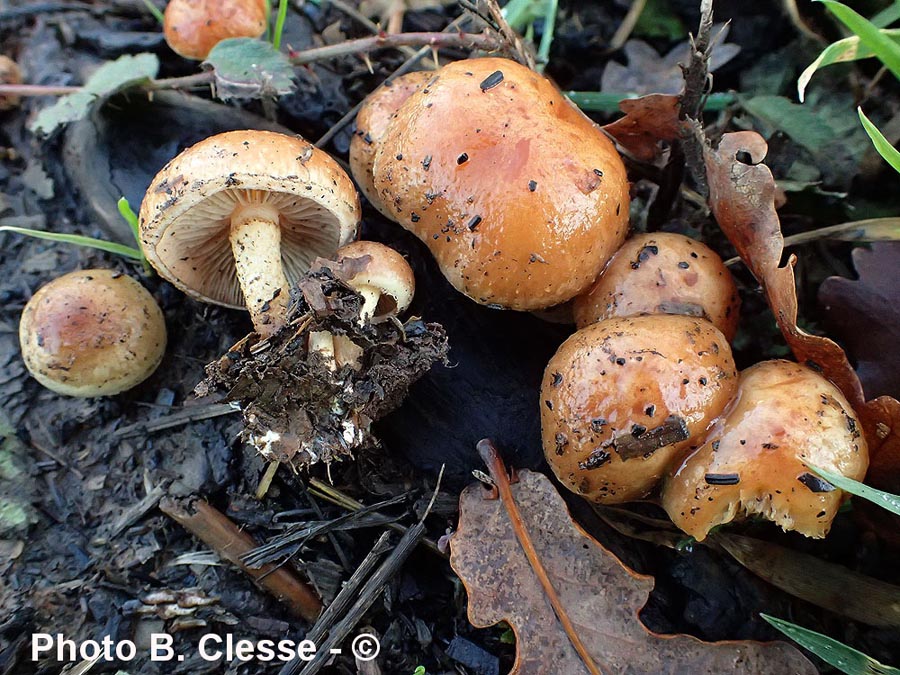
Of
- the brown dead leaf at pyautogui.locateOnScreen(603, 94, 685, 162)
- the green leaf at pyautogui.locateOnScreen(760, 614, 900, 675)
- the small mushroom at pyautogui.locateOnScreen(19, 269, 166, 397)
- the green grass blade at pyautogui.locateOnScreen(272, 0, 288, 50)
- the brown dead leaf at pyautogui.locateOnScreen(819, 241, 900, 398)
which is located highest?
the green grass blade at pyautogui.locateOnScreen(272, 0, 288, 50)

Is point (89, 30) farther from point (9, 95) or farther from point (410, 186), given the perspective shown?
point (410, 186)

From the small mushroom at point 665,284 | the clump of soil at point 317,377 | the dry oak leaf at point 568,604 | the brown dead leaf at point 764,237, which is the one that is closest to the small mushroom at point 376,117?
A: the clump of soil at point 317,377

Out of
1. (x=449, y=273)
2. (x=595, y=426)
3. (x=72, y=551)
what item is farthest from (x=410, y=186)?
(x=72, y=551)

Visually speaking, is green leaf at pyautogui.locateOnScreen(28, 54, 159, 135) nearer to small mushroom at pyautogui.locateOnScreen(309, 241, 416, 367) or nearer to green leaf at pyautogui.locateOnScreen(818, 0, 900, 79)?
small mushroom at pyautogui.locateOnScreen(309, 241, 416, 367)

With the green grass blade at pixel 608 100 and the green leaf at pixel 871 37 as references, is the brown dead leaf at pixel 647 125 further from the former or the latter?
the green leaf at pixel 871 37

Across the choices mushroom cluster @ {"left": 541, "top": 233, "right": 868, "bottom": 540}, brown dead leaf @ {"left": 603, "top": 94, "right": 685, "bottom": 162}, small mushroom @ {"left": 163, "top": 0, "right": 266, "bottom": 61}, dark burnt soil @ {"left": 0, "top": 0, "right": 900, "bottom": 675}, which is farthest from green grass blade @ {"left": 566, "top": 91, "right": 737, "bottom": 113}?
small mushroom @ {"left": 163, "top": 0, "right": 266, "bottom": 61}
